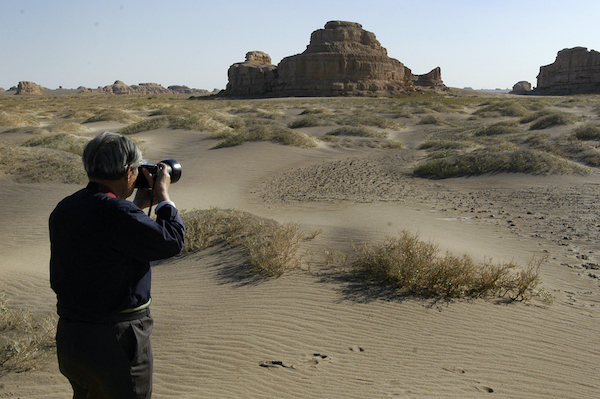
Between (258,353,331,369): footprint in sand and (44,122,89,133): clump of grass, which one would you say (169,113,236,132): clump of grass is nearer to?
(44,122,89,133): clump of grass

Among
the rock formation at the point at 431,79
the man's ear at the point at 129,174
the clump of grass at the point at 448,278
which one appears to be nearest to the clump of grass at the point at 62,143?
the clump of grass at the point at 448,278

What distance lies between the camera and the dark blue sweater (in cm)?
199

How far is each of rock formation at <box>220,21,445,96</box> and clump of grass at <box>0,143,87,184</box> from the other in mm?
46474

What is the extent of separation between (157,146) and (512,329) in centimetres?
1557

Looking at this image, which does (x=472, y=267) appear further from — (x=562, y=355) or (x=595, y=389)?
(x=595, y=389)

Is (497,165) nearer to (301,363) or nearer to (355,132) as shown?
(355,132)

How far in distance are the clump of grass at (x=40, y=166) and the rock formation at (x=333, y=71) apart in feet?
152

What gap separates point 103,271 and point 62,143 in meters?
15.8

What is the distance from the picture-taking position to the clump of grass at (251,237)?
552 centimetres

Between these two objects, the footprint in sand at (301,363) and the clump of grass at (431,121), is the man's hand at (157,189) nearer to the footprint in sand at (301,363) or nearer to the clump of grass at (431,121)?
the footprint in sand at (301,363)

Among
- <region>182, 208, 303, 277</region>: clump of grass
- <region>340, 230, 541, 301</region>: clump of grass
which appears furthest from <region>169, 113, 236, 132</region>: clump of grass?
<region>340, 230, 541, 301</region>: clump of grass

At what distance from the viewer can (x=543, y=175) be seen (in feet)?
37.4

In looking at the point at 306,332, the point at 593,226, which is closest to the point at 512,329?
the point at 306,332

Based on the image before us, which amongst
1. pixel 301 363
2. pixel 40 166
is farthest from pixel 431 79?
pixel 301 363
